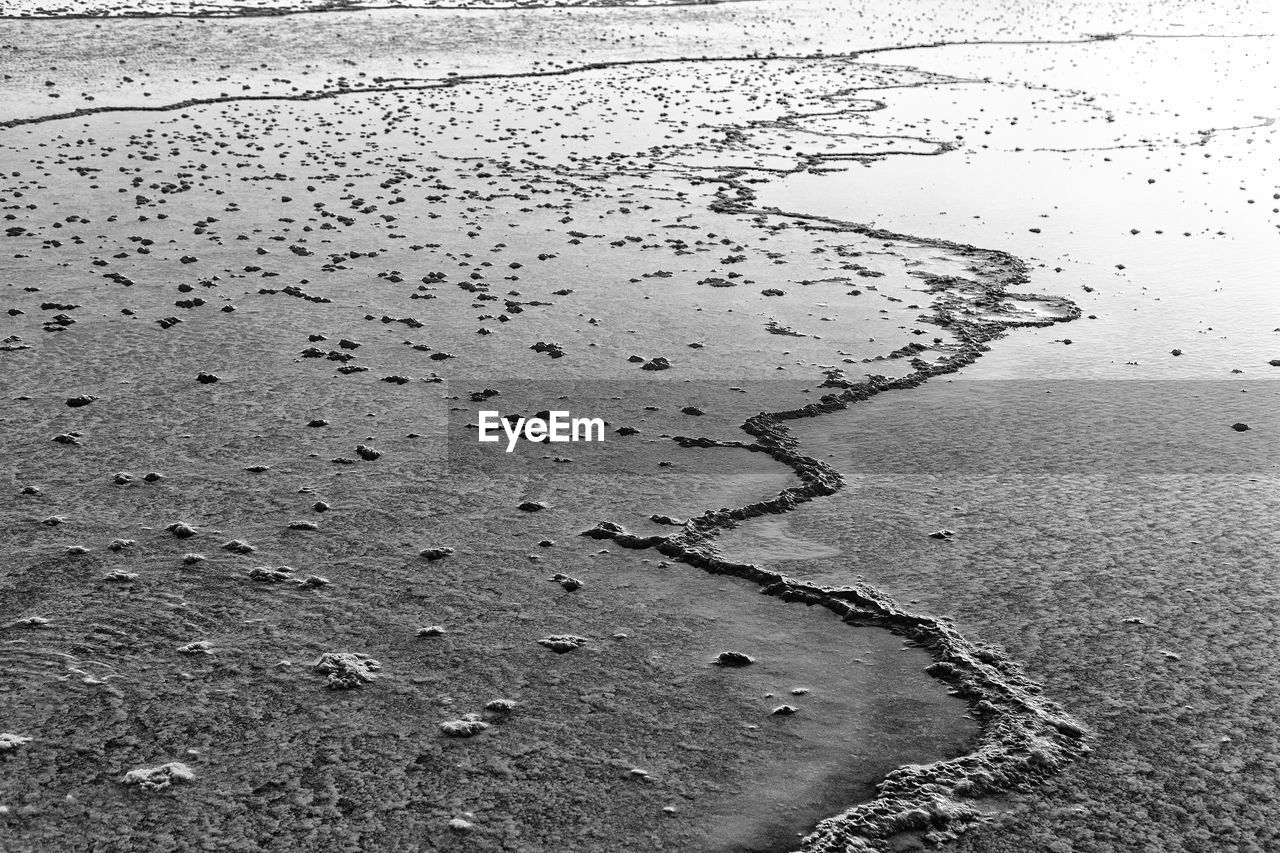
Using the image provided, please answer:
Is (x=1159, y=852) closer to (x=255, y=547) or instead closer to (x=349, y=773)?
(x=349, y=773)

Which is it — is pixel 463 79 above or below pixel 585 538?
above

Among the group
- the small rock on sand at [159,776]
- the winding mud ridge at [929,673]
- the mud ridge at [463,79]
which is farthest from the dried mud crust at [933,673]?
the mud ridge at [463,79]

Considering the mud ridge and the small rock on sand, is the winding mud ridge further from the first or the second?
the mud ridge

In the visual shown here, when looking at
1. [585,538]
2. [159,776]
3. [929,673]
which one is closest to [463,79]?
[585,538]

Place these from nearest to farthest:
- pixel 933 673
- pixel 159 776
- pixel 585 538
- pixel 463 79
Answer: pixel 159 776 < pixel 933 673 < pixel 585 538 < pixel 463 79

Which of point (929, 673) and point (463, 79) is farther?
point (463, 79)

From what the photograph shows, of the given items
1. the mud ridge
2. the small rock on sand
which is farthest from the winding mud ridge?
the mud ridge

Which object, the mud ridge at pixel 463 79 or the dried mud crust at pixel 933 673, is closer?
the dried mud crust at pixel 933 673

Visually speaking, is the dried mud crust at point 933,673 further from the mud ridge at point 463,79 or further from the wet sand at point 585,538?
the mud ridge at point 463,79

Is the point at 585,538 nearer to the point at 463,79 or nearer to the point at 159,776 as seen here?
the point at 159,776
